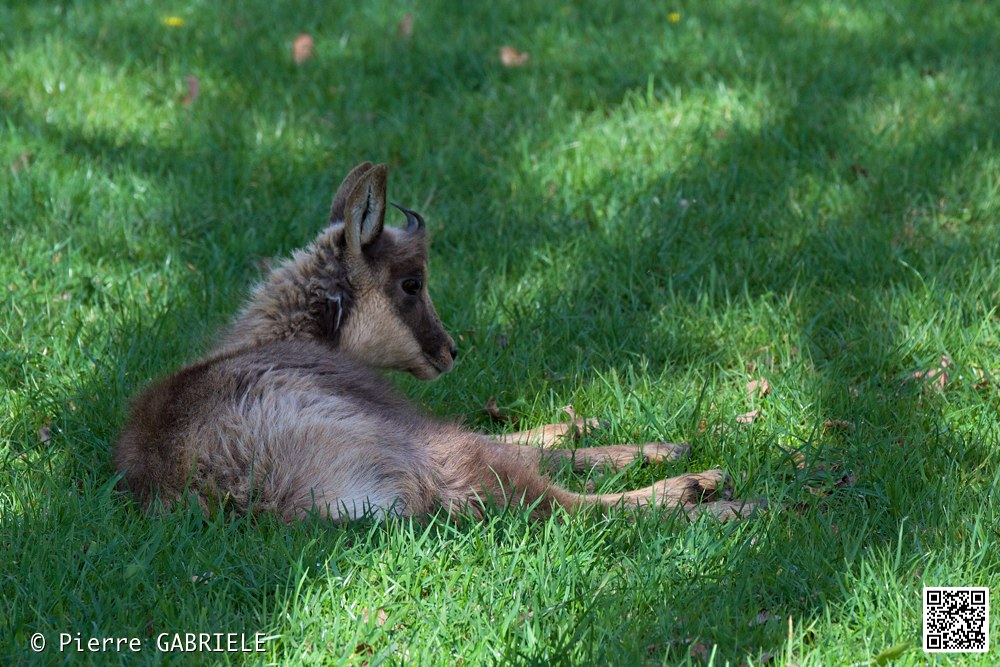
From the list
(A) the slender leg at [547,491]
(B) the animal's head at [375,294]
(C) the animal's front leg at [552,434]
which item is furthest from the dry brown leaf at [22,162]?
(A) the slender leg at [547,491]

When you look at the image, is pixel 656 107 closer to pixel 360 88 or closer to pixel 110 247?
pixel 360 88

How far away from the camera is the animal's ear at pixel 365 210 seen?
4684 mm

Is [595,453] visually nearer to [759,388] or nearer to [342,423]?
[759,388]

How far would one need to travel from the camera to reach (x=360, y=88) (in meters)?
7.90

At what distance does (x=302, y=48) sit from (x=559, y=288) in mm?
3613

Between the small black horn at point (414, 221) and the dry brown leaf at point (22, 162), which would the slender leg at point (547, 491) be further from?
the dry brown leaf at point (22, 162)

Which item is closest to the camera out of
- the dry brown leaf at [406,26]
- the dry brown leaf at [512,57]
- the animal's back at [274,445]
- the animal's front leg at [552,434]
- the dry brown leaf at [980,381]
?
the animal's back at [274,445]

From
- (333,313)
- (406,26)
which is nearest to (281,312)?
(333,313)

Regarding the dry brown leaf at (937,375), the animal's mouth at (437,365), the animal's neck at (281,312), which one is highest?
the animal's neck at (281,312)

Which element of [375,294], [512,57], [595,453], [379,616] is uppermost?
[512,57]

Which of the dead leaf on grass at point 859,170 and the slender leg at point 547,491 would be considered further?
the dead leaf on grass at point 859,170

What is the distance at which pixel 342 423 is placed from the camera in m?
4.01

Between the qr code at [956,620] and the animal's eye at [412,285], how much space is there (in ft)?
8.31

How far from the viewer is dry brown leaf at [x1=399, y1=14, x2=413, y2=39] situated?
338 inches
